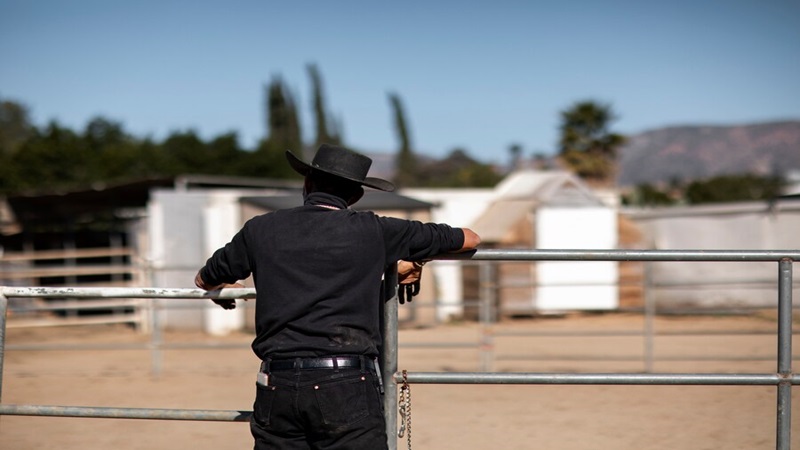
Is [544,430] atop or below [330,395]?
below

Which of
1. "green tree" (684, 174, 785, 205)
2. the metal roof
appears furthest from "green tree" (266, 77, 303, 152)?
the metal roof

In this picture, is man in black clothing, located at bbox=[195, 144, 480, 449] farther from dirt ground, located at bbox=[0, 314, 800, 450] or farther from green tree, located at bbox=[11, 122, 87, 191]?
green tree, located at bbox=[11, 122, 87, 191]

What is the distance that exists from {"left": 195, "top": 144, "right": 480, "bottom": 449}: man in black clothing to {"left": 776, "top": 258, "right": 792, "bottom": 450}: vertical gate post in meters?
A: 1.32

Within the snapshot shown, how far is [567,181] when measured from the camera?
20.0m

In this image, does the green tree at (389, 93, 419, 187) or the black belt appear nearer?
the black belt

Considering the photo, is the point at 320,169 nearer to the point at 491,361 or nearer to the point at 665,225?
the point at 491,361

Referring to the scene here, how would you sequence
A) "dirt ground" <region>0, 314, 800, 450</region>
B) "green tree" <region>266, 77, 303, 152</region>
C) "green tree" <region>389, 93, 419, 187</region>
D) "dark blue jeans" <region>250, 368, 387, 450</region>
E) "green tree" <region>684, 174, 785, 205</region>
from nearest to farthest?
"dark blue jeans" <region>250, 368, 387, 450</region> < "dirt ground" <region>0, 314, 800, 450</region> < "green tree" <region>266, 77, 303, 152</region> < "green tree" <region>684, 174, 785, 205</region> < "green tree" <region>389, 93, 419, 187</region>

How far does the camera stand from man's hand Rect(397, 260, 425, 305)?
332 cm

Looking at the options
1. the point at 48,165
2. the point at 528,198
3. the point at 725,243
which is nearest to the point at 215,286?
the point at 528,198

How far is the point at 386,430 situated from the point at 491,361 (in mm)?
7728

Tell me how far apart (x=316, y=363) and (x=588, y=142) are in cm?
4692

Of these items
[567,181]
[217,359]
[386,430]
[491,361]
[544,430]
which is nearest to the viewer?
[386,430]

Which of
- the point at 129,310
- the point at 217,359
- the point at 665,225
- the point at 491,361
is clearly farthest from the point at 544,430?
the point at 665,225

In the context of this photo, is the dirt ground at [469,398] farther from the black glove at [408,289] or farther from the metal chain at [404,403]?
the black glove at [408,289]
